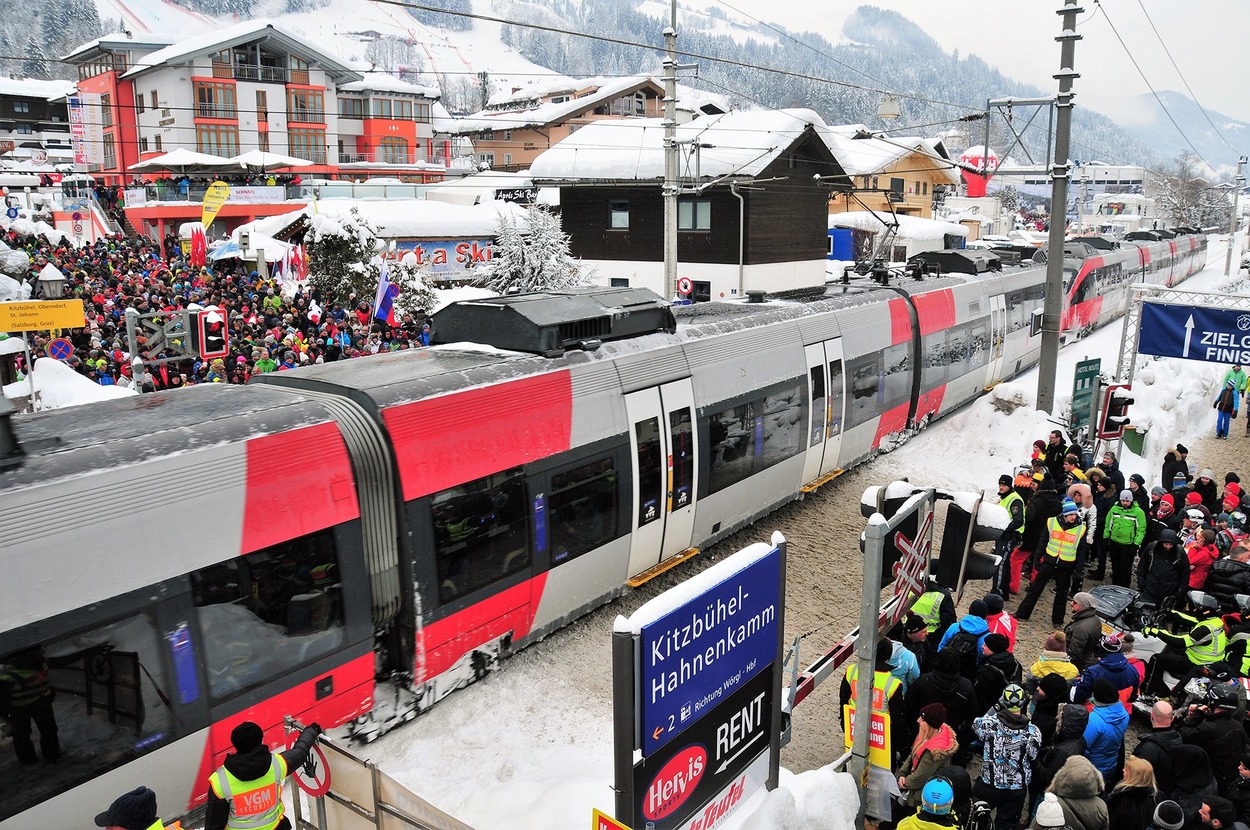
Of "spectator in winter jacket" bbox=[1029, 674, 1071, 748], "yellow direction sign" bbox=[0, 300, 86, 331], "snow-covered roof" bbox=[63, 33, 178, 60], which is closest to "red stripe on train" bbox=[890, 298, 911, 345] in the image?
"spectator in winter jacket" bbox=[1029, 674, 1071, 748]

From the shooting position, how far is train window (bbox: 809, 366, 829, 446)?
1237 centimetres

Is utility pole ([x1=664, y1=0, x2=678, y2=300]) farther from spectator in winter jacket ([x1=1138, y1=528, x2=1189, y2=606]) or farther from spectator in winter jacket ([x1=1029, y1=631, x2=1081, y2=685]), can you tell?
spectator in winter jacket ([x1=1029, y1=631, x2=1081, y2=685])

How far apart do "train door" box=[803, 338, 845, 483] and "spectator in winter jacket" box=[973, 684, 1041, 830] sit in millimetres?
6581

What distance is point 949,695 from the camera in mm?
6543

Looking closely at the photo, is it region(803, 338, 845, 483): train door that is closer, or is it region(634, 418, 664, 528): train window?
region(634, 418, 664, 528): train window

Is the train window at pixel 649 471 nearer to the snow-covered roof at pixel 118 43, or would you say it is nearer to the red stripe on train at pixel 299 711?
the red stripe on train at pixel 299 711

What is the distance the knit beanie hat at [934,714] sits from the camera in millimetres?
5988

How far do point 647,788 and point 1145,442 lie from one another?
14.5 metres

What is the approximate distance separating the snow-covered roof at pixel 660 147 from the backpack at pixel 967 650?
816 inches

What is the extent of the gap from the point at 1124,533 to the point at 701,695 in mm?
7640

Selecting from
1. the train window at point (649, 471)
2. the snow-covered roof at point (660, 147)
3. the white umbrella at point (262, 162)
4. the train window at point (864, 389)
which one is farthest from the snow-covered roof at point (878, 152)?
the train window at point (649, 471)

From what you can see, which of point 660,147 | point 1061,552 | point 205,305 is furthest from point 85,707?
point 660,147

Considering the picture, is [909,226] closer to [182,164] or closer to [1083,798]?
[182,164]

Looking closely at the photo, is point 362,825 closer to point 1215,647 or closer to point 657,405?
point 657,405
